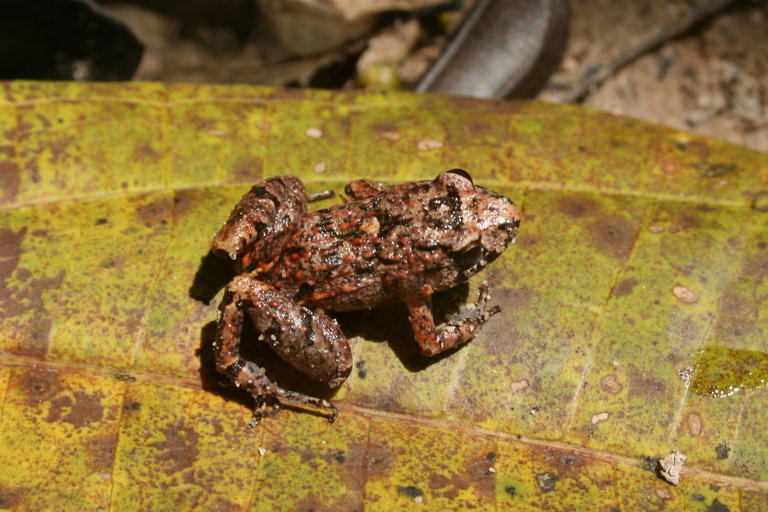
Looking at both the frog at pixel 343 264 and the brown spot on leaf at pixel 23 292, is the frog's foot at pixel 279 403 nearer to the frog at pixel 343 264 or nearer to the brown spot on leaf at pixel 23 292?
the frog at pixel 343 264

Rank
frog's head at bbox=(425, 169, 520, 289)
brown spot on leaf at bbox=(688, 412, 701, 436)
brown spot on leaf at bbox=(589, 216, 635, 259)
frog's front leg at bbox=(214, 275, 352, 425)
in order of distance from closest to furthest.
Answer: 1. brown spot on leaf at bbox=(688, 412, 701, 436)
2. frog's front leg at bbox=(214, 275, 352, 425)
3. frog's head at bbox=(425, 169, 520, 289)
4. brown spot on leaf at bbox=(589, 216, 635, 259)

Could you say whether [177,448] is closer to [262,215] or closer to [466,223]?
[262,215]

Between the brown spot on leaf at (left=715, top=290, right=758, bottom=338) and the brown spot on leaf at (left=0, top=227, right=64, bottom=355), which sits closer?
the brown spot on leaf at (left=0, top=227, right=64, bottom=355)

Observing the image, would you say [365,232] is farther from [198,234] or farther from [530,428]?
[530,428]

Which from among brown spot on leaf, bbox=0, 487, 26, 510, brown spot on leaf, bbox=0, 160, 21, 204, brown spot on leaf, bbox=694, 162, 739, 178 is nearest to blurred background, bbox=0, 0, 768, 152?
brown spot on leaf, bbox=0, 160, 21, 204

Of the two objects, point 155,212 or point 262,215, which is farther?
point 155,212

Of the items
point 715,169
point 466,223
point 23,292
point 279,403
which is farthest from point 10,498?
point 715,169

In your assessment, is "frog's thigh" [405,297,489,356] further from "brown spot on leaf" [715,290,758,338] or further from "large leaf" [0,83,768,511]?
"brown spot on leaf" [715,290,758,338]

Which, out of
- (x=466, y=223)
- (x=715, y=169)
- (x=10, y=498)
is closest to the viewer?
(x=10, y=498)
